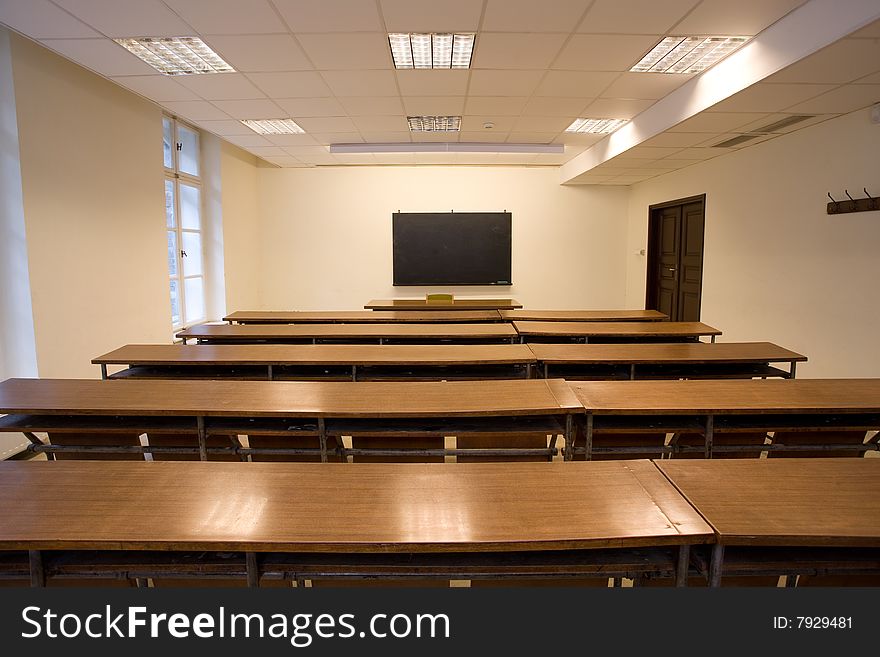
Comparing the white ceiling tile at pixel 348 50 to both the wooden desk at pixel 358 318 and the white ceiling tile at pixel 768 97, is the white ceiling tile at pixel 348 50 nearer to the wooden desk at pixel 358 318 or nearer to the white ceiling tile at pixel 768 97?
the wooden desk at pixel 358 318

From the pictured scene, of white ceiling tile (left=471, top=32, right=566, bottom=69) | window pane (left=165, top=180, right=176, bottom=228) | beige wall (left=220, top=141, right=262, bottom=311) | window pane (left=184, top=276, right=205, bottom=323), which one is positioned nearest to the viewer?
white ceiling tile (left=471, top=32, right=566, bottom=69)

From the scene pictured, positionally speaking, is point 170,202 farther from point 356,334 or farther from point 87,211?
point 356,334

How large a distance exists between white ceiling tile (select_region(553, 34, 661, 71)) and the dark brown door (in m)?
3.49

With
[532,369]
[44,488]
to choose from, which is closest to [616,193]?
[532,369]

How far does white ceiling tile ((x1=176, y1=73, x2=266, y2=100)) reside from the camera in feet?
13.9

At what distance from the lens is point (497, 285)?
8898mm

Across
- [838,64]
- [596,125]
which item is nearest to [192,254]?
[596,125]

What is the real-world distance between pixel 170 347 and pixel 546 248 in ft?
21.2

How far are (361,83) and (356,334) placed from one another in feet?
6.84

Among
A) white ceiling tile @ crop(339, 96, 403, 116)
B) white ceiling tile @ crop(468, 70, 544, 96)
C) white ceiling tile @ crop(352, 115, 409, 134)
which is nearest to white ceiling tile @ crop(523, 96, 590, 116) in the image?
white ceiling tile @ crop(468, 70, 544, 96)

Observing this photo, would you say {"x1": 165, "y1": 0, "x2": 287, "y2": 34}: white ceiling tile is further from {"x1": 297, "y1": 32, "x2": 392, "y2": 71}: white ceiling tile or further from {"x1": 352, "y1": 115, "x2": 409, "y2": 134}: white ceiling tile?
{"x1": 352, "y1": 115, "x2": 409, "y2": 134}: white ceiling tile

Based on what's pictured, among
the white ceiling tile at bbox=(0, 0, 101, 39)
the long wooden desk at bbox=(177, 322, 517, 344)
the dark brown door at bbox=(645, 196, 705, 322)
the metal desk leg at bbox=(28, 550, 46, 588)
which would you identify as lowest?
the metal desk leg at bbox=(28, 550, 46, 588)

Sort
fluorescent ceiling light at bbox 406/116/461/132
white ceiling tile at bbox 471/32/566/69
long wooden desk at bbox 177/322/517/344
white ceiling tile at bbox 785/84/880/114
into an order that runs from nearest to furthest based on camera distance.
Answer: white ceiling tile at bbox 471/32/566/69 < white ceiling tile at bbox 785/84/880/114 < long wooden desk at bbox 177/322/517/344 < fluorescent ceiling light at bbox 406/116/461/132

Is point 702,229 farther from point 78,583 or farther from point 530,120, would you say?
point 78,583
